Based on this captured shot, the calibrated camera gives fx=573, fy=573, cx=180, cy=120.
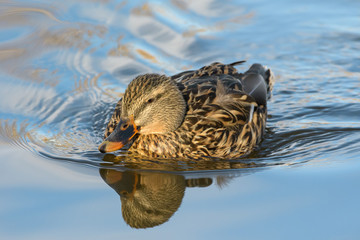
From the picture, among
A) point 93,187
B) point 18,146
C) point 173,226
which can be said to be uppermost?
point 18,146

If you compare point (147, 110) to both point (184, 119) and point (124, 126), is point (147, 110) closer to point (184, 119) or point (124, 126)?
point (124, 126)

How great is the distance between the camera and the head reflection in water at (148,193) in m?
5.59

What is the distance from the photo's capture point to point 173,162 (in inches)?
268

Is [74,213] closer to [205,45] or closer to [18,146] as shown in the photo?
[18,146]

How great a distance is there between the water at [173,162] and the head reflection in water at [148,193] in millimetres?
21

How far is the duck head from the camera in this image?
21.2ft

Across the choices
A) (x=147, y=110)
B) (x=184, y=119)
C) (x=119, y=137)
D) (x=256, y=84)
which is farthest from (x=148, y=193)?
(x=256, y=84)

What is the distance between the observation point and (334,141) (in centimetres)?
739

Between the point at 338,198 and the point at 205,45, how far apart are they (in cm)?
532

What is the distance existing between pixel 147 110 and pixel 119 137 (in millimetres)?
460

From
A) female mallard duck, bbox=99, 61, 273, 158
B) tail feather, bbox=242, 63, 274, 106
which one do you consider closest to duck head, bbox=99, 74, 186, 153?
female mallard duck, bbox=99, 61, 273, 158

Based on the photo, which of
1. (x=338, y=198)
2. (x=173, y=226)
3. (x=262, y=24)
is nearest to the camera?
(x=173, y=226)

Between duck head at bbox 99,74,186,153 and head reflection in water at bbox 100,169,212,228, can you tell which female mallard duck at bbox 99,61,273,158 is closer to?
duck head at bbox 99,74,186,153

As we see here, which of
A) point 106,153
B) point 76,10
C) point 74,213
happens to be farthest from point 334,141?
point 76,10
